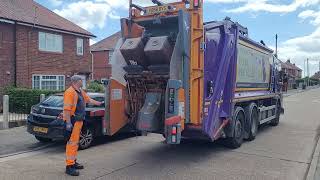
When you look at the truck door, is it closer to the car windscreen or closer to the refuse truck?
the refuse truck

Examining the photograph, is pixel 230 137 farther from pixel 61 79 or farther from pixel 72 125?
pixel 61 79

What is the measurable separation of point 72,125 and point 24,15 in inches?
668

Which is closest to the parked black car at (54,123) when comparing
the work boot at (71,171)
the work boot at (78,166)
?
the work boot at (78,166)

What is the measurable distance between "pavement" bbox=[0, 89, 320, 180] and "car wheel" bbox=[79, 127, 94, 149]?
0.54 feet

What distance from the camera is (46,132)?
9719mm

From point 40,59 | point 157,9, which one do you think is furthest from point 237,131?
point 40,59

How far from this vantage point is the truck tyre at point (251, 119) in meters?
11.0

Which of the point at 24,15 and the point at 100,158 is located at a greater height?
the point at 24,15

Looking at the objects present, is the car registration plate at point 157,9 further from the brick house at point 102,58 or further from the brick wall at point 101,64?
the brick wall at point 101,64

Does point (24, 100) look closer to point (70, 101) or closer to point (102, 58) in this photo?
point (70, 101)

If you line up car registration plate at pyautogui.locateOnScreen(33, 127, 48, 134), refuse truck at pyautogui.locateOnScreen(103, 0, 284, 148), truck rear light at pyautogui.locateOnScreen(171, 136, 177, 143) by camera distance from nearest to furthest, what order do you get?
truck rear light at pyautogui.locateOnScreen(171, 136, 177, 143) → refuse truck at pyautogui.locateOnScreen(103, 0, 284, 148) → car registration plate at pyautogui.locateOnScreen(33, 127, 48, 134)

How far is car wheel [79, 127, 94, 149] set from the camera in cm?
982

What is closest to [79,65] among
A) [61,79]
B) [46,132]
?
[61,79]

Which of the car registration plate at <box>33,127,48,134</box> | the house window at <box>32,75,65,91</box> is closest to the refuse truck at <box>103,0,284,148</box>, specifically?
the car registration plate at <box>33,127,48,134</box>
